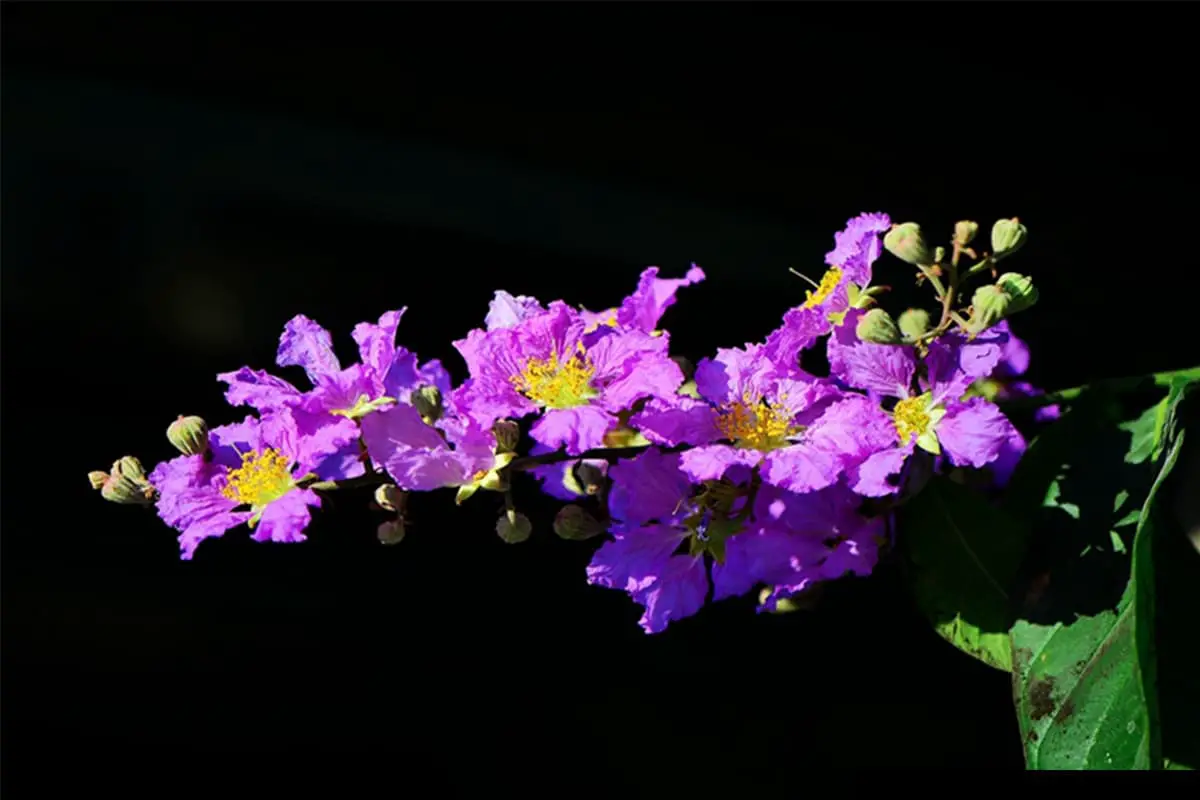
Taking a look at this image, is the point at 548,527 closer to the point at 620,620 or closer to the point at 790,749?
the point at 620,620

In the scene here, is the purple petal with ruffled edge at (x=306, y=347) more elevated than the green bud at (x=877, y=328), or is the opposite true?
the green bud at (x=877, y=328)

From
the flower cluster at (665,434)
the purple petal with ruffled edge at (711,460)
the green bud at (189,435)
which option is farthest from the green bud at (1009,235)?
the green bud at (189,435)

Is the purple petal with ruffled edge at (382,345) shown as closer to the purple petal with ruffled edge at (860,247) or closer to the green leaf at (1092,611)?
the purple petal with ruffled edge at (860,247)


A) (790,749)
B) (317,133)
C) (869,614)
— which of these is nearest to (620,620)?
(790,749)

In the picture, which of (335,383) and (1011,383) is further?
(1011,383)

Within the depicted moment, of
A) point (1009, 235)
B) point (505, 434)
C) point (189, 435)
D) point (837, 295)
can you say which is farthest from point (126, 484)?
point (1009, 235)

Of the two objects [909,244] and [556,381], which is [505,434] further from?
[909,244]

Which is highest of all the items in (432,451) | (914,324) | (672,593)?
(914,324)
